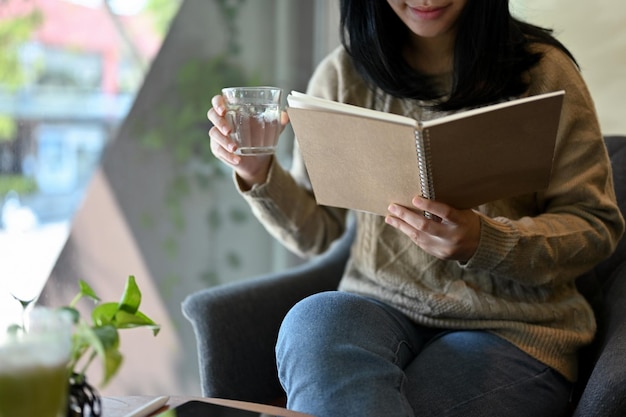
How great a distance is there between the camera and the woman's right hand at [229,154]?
1239 mm

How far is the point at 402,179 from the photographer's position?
1061mm

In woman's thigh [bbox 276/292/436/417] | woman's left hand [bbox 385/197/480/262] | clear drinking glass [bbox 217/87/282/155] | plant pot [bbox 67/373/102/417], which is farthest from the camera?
clear drinking glass [bbox 217/87/282/155]

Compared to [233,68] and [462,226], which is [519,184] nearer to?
[462,226]

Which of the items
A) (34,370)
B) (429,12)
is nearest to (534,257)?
(429,12)

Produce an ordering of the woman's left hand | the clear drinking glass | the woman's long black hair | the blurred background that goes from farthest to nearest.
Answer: the blurred background < the woman's long black hair < the clear drinking glass < the woman's left hand

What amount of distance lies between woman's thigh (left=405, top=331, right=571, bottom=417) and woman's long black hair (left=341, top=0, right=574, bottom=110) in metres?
0.41

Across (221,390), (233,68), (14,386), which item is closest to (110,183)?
(233,68)

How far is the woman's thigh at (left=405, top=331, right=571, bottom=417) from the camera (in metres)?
1.10

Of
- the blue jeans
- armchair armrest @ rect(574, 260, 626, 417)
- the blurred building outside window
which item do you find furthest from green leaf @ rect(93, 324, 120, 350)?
the blurred building outside window

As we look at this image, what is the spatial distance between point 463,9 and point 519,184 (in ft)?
1.19

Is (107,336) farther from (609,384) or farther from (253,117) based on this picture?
(609,384)

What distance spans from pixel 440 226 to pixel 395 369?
21cm

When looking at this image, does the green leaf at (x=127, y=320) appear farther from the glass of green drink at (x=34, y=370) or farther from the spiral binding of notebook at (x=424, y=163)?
the spiral binding of notebook at (x=424, y=163)

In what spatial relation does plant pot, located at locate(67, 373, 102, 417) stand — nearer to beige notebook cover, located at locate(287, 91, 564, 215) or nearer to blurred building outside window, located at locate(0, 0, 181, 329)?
beige notebook cover, located at locate(287, 91, 564, 215)
